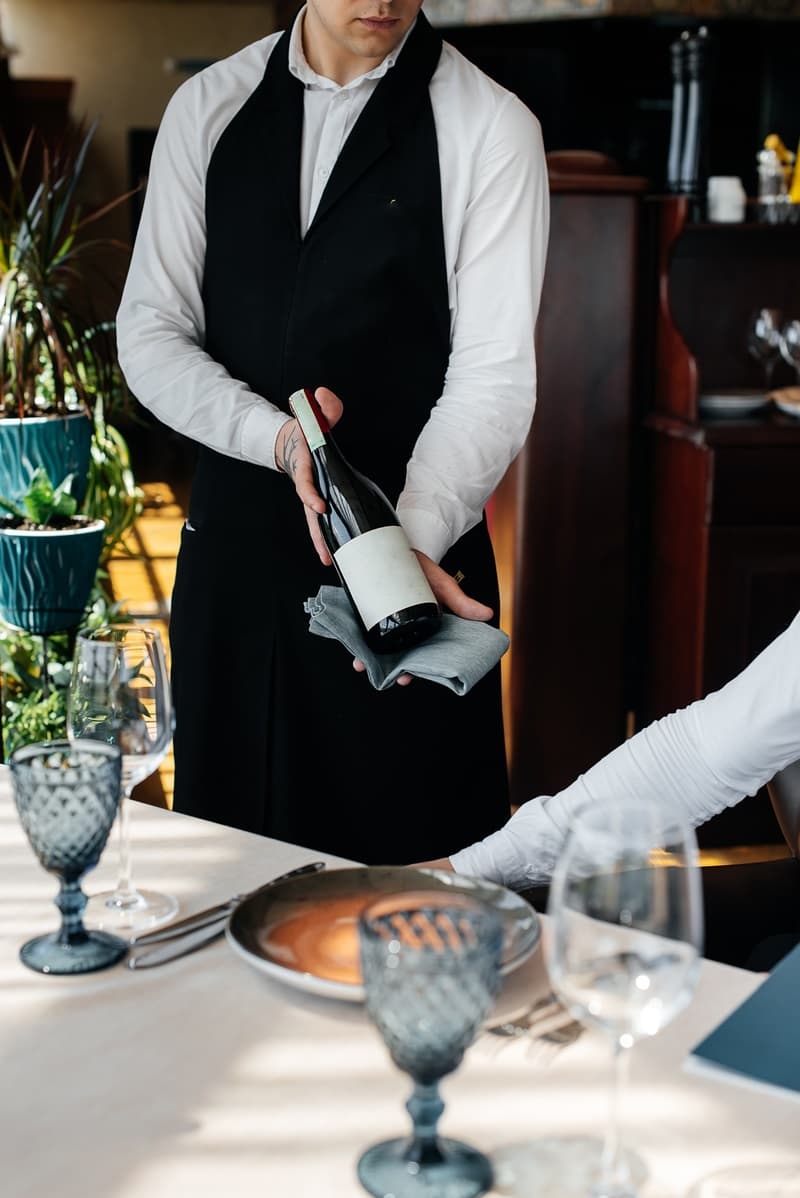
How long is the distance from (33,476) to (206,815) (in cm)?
115

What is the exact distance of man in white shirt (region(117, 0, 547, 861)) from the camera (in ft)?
6.42

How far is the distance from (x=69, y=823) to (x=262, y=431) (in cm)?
97

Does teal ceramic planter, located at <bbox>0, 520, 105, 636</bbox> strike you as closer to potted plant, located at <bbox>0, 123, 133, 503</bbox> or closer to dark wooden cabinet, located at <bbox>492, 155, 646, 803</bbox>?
potted plant, located at <bbox>0, 123, 133, 503</bbox>

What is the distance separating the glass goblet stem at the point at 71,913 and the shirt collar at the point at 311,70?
4.26 feet

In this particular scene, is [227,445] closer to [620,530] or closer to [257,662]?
[257,662]

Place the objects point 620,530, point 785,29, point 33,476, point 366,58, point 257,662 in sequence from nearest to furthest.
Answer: point 366,58 → point 257,662 → point 33,476 → point 620,530 → point 785,29

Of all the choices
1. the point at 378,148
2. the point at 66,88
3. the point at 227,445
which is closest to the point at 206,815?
the point at 227,445

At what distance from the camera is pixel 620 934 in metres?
0.78

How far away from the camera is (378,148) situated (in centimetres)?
196

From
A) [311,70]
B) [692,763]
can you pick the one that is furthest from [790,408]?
[692,763]

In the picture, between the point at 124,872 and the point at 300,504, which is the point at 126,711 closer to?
the point at 124,872

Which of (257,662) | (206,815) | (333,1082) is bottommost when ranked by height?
(206,815)

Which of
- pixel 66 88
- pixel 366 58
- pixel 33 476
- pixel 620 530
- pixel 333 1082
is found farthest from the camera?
pixel 66 88

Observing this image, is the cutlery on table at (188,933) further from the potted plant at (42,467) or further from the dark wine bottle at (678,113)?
the dark wine bottle at (678,113)
